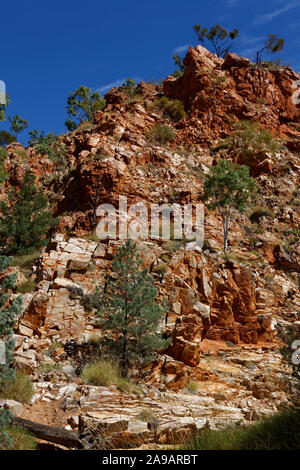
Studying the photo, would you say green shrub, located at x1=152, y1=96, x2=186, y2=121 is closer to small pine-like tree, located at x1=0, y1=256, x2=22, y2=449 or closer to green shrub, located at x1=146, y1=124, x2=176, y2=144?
green shrub, located at x1=146, y1=124, x2=176, y2=144

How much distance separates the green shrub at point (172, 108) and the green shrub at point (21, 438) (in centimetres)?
3257

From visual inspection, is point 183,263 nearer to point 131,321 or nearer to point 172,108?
point 131,321

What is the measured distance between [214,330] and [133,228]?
864 centimetres

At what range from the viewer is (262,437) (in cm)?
510

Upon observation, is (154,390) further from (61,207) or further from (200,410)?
(61,207)

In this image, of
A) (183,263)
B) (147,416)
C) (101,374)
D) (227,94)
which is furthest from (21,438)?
(227,94)

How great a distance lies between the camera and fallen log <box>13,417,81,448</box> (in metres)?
5.78

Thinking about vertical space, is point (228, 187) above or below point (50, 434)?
above

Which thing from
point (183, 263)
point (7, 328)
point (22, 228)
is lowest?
point (7, 328)

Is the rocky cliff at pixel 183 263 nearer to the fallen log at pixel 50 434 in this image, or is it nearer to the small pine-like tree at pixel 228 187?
the fallen log at pixel 50 434

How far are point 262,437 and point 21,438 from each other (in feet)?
12.4

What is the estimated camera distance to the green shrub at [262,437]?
4805 millimetres

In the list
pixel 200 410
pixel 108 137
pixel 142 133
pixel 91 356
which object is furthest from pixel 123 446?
pixel 142 133

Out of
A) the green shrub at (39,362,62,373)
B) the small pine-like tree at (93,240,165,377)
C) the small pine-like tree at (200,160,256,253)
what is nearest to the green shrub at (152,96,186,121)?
the small pine-like tree at (200,160,256,253)
